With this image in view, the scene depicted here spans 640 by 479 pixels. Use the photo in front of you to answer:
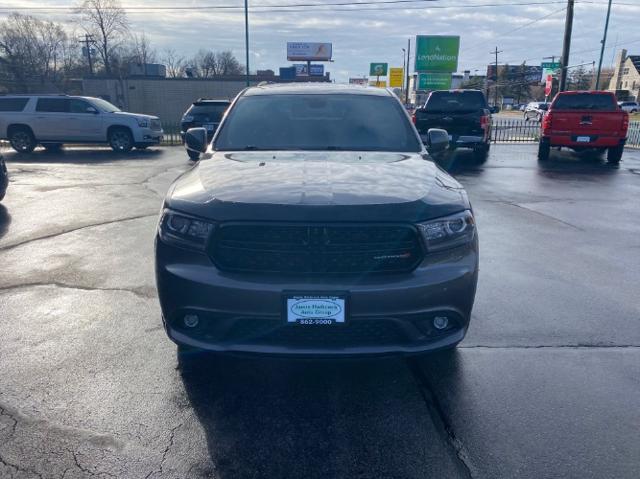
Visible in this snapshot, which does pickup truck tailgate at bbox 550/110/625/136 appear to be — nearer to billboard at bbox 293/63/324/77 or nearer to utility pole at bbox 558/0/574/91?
utility pole at bbox 558/0/574/91

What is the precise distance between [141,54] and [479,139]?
70.5 meters

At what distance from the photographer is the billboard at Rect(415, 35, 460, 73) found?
1917 inches

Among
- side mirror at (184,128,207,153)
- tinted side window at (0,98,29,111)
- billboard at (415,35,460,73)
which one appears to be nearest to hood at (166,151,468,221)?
side mirror at (184,128,207,153)

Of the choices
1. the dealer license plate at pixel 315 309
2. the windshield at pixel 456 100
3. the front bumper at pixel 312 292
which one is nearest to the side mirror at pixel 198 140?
the front bumper at pixel 312 292

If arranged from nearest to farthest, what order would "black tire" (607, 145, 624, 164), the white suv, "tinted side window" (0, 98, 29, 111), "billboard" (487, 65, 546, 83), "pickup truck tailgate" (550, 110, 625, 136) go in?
"pickup truck tailgate" (550, 110, 625, 136) → "black tire" (607, 145, 624, 164) → the white suv → "tinted side window" (0, 98, 29, 111) → "billboard" (487, 65, 546, 83)

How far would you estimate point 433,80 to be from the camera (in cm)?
5056

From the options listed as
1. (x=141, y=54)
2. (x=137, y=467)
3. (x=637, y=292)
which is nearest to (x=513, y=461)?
(x=137, y=467)

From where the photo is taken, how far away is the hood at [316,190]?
264 centimetres

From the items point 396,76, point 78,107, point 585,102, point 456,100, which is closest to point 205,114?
point 78,107

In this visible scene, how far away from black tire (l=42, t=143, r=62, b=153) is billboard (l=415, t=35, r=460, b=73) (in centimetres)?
3903

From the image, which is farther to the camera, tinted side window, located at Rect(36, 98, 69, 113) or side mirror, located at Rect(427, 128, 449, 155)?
tinted side window, located at Rect(36, 98, 69, 113)

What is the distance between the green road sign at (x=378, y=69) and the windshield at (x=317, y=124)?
54472 millimetres

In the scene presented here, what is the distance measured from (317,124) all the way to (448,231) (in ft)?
6.31

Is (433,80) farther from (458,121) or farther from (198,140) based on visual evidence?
(198,140)
